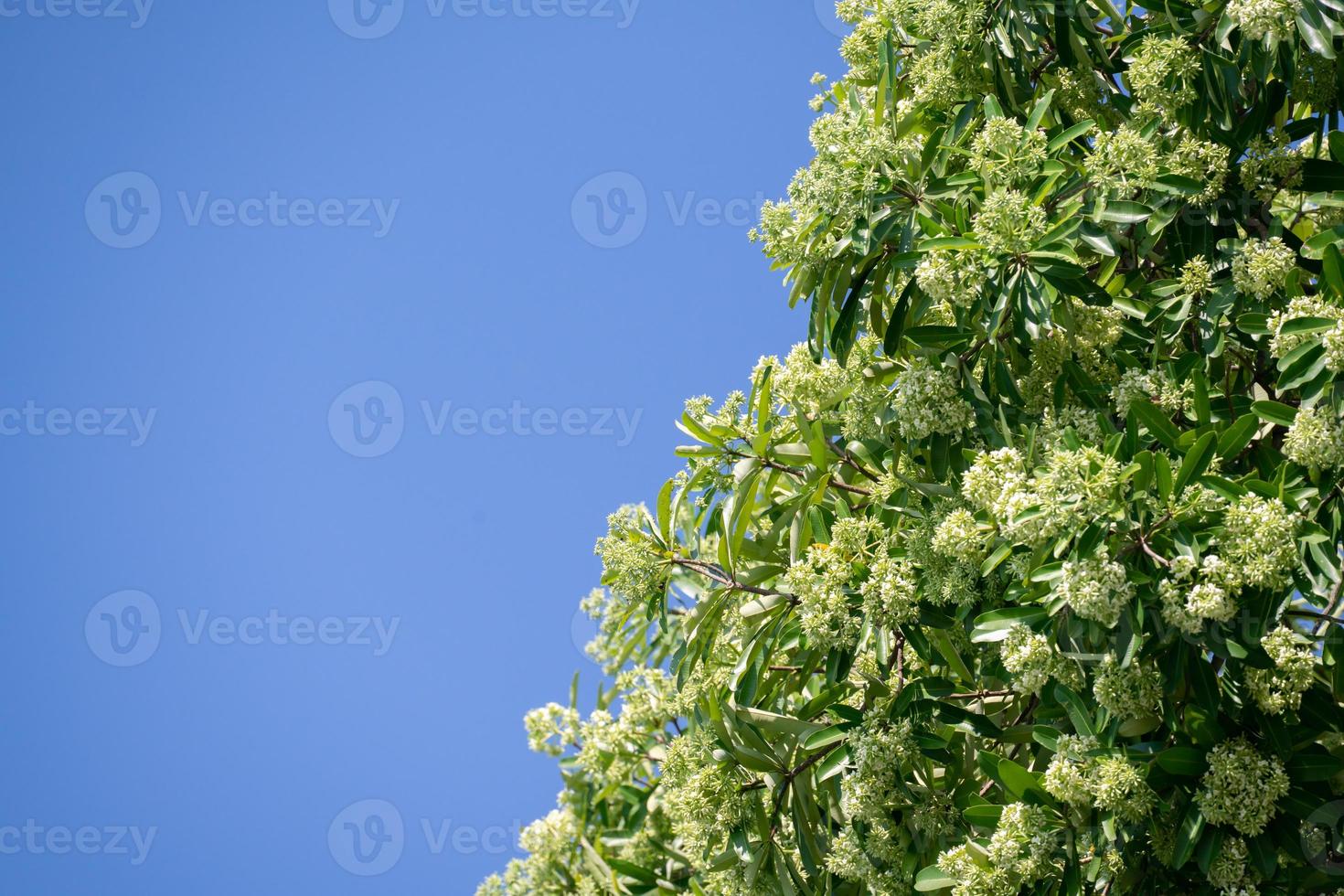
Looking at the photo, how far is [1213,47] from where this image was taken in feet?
12.9

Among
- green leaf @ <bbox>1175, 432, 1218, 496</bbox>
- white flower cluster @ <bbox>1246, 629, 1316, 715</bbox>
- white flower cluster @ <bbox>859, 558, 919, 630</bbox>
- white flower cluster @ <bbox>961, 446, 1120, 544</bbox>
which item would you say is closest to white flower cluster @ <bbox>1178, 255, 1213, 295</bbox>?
green leaf @ <bbox>1175, 432, 1218, 496</bbox>

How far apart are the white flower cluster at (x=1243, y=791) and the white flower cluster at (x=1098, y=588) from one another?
0.57 metres

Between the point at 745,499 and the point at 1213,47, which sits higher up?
the point at 1213,47

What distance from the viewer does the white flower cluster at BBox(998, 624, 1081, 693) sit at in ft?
Answer: 11.3

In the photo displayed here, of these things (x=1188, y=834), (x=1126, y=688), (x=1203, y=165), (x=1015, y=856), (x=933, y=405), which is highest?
(x=1203, y=165)

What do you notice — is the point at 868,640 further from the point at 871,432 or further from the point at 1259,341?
the point at 1259,341

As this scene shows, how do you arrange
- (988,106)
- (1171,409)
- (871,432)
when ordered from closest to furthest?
(1171,409) < (988,106) < (871,432)

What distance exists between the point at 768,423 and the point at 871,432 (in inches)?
17.3

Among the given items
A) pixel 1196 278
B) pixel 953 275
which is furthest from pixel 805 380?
pixel 1196 278

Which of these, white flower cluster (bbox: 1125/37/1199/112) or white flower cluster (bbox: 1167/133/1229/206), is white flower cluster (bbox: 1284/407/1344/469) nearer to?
white flower cluster (bbox: 1167/133/1229/206)

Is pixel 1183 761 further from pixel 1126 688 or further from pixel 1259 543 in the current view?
pixel 1259 543

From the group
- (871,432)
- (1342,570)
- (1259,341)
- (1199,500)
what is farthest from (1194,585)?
(871,432)

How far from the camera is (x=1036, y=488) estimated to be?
3.25 metres

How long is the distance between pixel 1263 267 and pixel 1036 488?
3.55 feet
